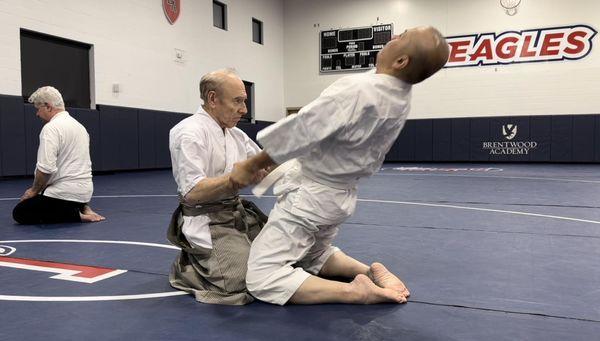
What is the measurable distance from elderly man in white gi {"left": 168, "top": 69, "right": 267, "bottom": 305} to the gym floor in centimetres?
13

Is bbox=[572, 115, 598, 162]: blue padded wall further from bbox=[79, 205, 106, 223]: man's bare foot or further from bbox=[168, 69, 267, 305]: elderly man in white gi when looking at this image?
bbox=[168, 69, 267, 305]: elderly man in white gi

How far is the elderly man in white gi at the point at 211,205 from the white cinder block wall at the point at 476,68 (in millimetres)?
15709

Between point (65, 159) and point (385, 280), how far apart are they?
145 inches

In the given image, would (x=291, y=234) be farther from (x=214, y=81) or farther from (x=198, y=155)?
(x=214, y=81)

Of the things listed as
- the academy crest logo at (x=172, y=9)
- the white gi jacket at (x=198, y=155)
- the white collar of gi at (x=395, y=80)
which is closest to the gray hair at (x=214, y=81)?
the white gi jacket at (x=198, y=155)

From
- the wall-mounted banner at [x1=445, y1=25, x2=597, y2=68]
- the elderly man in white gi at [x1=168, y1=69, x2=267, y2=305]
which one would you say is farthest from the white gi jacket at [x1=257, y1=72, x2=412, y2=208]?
the wall-mounted banner at [x1=445, y1=25, x2=597, y2=68]

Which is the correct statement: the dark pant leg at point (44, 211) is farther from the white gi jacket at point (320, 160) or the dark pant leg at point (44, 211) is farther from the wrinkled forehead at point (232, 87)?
the white gi jacket at point (320, 160)

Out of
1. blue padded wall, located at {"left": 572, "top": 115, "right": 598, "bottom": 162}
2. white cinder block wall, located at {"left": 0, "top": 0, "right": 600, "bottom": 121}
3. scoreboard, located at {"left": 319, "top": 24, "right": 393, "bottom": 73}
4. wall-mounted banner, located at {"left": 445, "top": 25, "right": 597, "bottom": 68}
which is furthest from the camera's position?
scoreboard, located at {"left": 319, "top": 24, "right": 393, "bottom": 73}

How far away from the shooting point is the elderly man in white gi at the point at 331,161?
2.12 m

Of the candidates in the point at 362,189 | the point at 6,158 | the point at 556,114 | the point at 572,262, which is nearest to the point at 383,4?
the point at 556,114

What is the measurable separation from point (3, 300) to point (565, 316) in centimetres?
273

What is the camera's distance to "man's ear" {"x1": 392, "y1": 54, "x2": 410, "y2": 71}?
7.02 ft

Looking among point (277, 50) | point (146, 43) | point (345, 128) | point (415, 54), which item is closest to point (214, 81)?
point (345, 128)

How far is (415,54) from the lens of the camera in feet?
6.94
